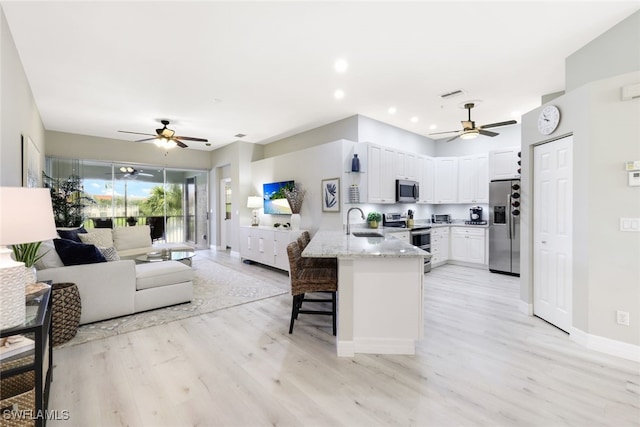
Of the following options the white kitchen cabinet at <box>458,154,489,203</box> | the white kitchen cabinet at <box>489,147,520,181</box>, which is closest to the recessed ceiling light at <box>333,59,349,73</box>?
the white kitchen cabinet at <box>489,147,520,181</box>

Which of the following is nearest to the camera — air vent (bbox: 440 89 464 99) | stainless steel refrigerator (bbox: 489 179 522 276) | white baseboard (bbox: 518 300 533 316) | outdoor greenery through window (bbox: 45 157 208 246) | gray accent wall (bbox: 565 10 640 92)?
gray accent wall (bbox: 565 10 640 92)

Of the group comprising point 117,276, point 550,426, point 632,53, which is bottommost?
point 550,426

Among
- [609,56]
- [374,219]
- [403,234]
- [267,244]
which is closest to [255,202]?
[267,244]

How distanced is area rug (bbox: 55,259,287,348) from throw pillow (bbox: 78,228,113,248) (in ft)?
5.05

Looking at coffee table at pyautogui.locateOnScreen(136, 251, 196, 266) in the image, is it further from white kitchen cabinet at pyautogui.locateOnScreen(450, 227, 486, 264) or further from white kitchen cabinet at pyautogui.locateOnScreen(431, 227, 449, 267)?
white kitchen cabinet at pyautogui.locateOnScreen(450, 227, 486, 264)

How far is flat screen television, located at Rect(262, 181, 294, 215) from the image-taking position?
6125mm

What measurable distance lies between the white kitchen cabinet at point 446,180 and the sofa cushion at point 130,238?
628 centimetres

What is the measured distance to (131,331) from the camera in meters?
3.03

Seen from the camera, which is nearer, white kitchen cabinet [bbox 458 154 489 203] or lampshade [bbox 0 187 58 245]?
lampshade [bbox 0 187 58 245]

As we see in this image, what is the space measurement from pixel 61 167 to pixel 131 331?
18.3 feet

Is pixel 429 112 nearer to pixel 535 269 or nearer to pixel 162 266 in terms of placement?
pixel 535 269

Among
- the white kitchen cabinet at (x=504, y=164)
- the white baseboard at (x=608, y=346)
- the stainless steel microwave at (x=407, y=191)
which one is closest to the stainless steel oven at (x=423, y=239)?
the stainless steel microwave at (x=407, y=191)

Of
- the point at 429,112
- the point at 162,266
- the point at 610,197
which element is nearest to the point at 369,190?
the point at 429,112

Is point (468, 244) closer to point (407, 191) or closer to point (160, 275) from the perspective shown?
point (407, 191)
